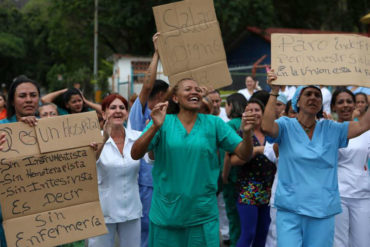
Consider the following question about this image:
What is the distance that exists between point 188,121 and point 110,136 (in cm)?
106

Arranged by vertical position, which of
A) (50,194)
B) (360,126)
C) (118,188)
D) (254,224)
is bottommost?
(254,224)

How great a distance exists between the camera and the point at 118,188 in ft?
13.5

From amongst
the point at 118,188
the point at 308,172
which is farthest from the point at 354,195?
the point at 118,188

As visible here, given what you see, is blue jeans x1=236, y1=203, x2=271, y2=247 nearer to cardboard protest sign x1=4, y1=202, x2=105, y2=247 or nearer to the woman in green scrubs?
the woman in green scrubs

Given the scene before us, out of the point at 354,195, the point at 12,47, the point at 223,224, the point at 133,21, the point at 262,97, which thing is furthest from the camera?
the point at 12,47

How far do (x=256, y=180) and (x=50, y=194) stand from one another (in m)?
2.43

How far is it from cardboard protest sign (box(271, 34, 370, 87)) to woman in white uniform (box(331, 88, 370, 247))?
1228mm

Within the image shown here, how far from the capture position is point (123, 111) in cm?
429

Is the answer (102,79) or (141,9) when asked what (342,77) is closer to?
(141,9)

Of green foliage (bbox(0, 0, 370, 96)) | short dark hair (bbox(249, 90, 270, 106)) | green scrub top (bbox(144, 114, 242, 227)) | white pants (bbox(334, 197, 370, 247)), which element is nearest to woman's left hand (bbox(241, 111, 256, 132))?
green scrub top (bbox(144, 114, 242, 227))

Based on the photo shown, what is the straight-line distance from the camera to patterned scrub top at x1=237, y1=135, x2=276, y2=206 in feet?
16.2

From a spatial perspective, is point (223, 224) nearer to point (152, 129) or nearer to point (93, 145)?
point (93, 145)

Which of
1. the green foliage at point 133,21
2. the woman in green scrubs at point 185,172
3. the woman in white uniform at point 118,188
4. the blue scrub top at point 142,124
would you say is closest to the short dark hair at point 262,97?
the blue scrub top at point 142,124

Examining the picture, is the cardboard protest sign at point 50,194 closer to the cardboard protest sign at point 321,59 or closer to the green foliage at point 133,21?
the cardboard protest sign at point 321,59
